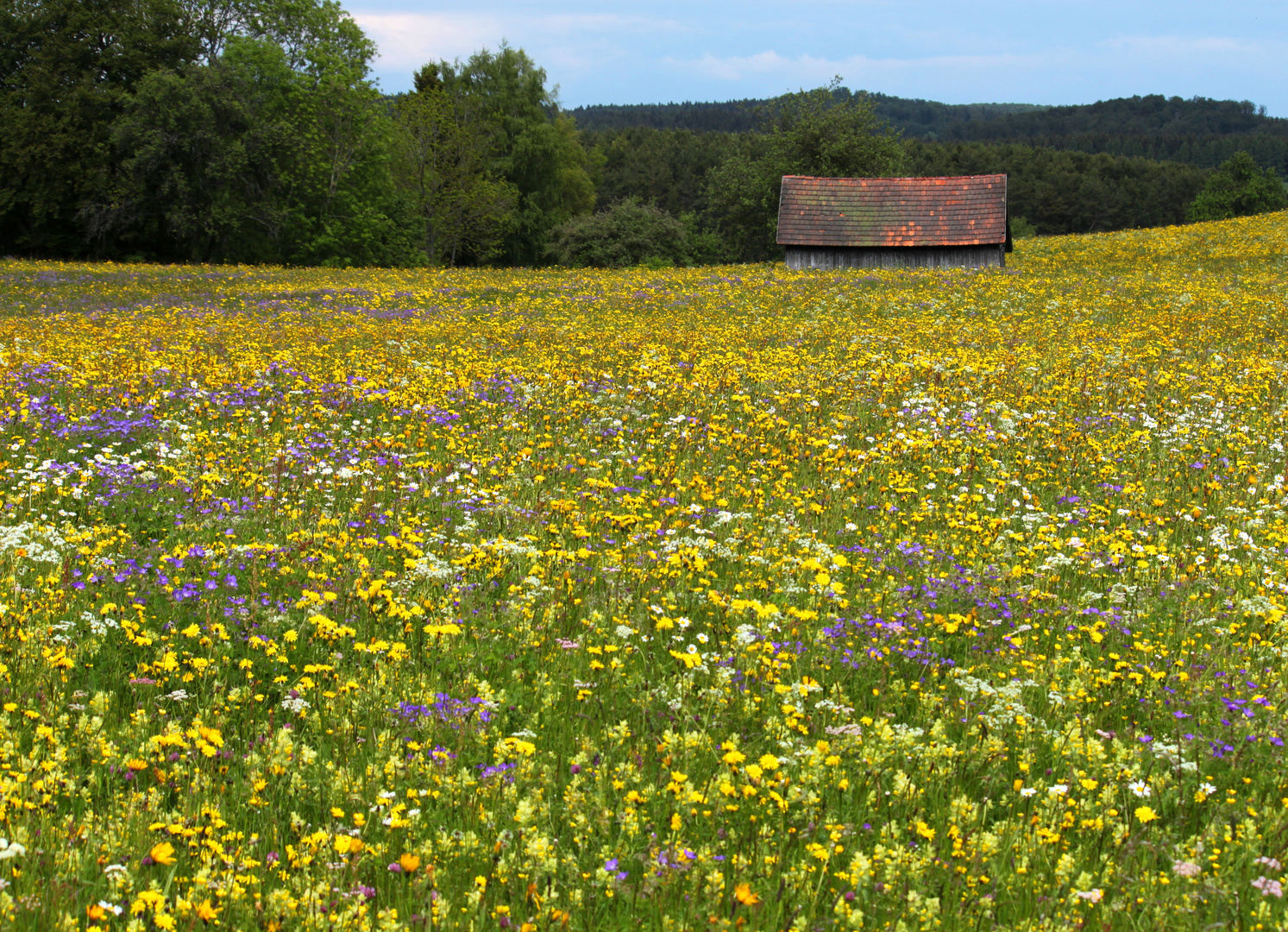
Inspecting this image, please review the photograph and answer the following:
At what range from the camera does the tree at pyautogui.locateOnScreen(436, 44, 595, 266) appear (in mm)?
75312

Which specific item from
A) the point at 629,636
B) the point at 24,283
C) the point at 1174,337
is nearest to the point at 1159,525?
the point at 629,636

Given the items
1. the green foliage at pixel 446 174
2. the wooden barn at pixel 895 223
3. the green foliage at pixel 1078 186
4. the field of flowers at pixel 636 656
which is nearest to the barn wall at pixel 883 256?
the wooden barn at pixel 895 223

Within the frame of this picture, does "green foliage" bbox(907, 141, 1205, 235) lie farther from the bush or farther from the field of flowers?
the field of flowers

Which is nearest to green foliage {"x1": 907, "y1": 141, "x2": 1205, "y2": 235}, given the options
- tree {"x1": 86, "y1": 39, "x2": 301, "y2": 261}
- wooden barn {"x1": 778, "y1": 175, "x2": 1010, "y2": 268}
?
wooden barn {"x1": 778, "y1": 175, "x2": 1010, "y2": 268}

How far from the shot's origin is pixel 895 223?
40500 millimetres

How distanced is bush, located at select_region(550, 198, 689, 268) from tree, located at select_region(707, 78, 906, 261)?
10.2 m

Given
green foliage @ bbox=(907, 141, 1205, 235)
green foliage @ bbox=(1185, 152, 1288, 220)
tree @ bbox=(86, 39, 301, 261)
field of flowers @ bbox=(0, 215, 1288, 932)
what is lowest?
field of flowers @ bbox=(0, 215, 1288, 932)

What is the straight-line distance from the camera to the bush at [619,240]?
56.3 metres

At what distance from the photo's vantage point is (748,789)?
11.3 feet

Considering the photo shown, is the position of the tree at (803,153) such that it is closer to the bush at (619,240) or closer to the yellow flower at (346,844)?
the bush at (619,240)

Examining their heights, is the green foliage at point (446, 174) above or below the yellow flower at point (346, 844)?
above

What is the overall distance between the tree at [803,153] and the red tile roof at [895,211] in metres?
22.0

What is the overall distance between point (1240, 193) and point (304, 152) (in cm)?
9989

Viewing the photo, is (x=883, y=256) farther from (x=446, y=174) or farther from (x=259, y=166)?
(x=446, y=174)
